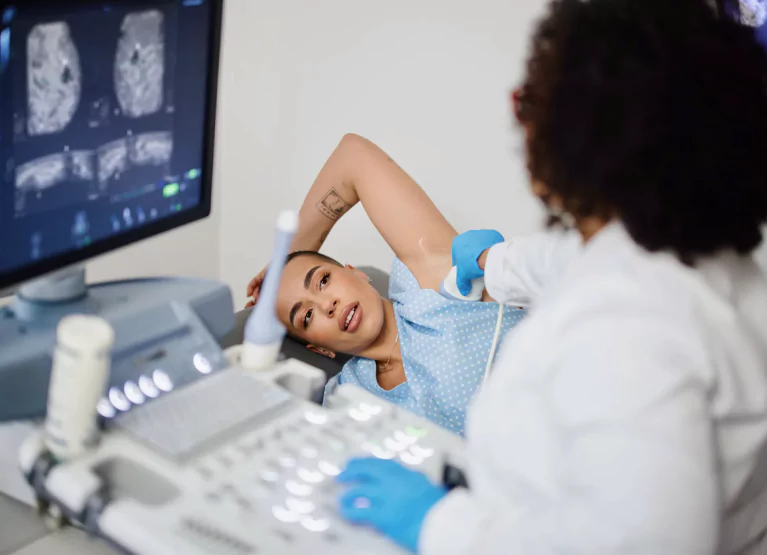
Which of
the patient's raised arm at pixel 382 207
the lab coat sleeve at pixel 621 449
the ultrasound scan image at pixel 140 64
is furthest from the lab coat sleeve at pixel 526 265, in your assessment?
the ultrasound scan image at pixel 140 64

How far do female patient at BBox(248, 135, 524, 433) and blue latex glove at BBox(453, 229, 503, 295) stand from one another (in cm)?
10

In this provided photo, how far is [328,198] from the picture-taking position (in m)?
1.75

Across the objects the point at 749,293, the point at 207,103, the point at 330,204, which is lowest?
the point at 330,204

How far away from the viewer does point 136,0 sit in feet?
2.93

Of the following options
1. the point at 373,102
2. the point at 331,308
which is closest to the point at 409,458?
the point at 331,308

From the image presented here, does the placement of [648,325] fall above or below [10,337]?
above

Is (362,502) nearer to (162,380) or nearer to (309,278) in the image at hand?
(162,380)

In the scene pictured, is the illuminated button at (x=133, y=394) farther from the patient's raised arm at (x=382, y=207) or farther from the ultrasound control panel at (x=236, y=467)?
the patient's raised arm at (x=382, y=207)

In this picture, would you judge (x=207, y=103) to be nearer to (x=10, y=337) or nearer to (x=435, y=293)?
(x=10, y=337)

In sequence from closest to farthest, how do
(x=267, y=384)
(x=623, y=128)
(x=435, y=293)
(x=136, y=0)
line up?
(x=623, y=128), (x=136, y=0), (x=267, y=384), (x=435, y=293)

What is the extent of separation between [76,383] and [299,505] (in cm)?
26

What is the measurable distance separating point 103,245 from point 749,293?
29.3 inches

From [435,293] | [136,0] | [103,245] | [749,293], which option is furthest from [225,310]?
[749,293]

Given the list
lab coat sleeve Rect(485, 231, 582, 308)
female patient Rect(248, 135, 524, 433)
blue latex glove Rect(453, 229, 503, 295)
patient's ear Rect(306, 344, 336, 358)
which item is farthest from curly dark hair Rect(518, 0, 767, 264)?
patient's ear Rect(306, 344, 336, 358)
